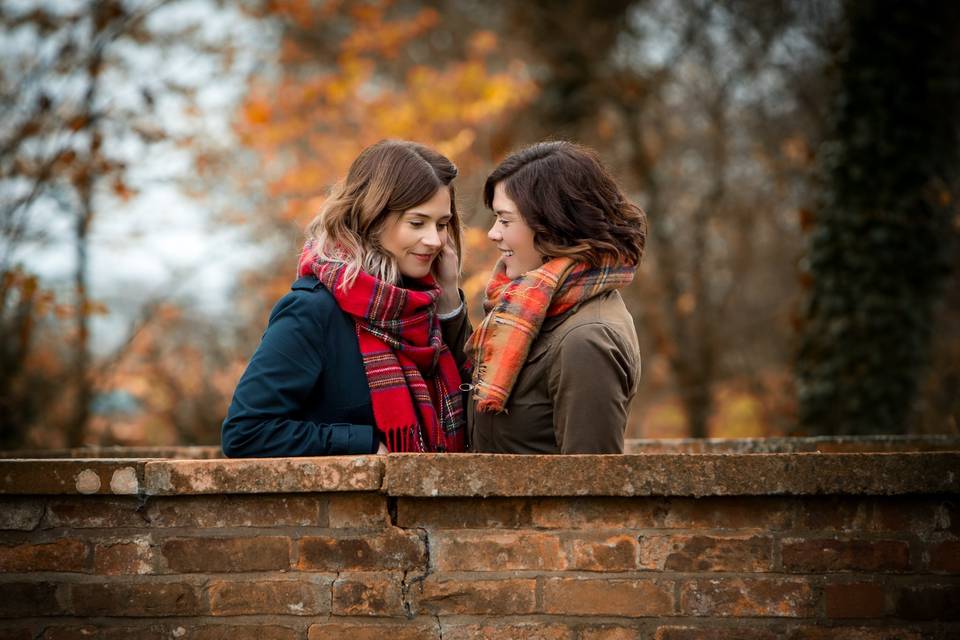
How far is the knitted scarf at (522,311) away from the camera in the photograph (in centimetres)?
304

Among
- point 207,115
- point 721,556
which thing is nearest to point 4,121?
point 207,115

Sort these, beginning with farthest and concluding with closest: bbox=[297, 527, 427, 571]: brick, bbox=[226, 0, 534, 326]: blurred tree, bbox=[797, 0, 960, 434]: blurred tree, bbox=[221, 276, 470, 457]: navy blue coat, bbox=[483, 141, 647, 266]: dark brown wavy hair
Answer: bbox=[226, 0, 534, 326]: blurred tree < bbox=[797, 0, 960, 434]: blurred tree < bbox=[483, 141, 647, 266]: dark brown wavy hair < bbox=[221, 276, 470, 457]: navy blue coat < bbox=[297, 527, 427, 571]: brick

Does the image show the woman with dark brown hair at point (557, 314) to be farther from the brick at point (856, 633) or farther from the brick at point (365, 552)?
the brick at point (856, 633)

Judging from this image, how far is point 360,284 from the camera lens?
9.99 ft

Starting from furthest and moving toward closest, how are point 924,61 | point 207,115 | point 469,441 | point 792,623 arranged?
1. point 207,115
2. point 924,61
3. point 469,441
4. point 792,623

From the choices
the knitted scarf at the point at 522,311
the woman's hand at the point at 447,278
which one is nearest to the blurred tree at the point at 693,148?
the woman's hand at the point at 447,278

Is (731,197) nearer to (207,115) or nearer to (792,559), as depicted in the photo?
(207,115)

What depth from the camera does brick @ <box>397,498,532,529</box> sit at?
2.56m

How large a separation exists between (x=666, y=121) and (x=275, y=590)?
10.8 m

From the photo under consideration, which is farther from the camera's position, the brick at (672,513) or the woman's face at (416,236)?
the woman's face at (416,236)

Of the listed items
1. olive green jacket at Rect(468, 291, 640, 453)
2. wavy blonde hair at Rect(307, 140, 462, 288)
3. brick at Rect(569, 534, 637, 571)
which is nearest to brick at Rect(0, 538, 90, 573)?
wavy blonde hair at Rect(307, 140, 462, 288)

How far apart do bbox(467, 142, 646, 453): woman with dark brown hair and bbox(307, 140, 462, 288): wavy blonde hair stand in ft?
0.97

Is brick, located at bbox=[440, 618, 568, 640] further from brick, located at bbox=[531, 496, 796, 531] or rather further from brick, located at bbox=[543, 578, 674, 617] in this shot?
brick, located at bbox=[531, 496, 796, 531]

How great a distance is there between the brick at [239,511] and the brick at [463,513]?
0.83 feet
